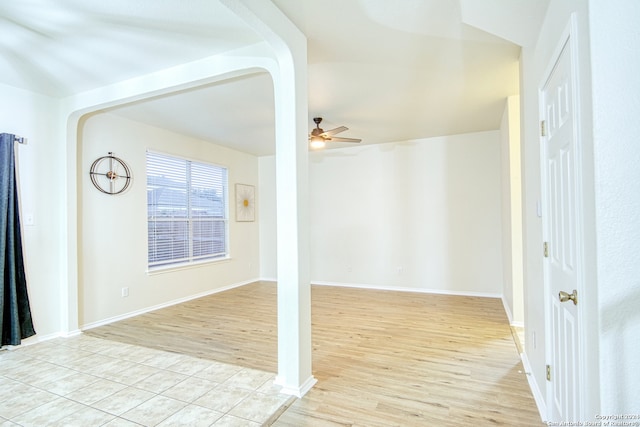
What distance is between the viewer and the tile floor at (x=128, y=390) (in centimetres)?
198

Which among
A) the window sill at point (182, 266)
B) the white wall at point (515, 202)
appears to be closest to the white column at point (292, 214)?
the white wall at point (515, 202)

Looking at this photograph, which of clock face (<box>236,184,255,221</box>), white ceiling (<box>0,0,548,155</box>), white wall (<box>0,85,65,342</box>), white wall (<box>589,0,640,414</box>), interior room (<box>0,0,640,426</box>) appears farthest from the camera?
clock face (<box>236,184,255,221</box>)

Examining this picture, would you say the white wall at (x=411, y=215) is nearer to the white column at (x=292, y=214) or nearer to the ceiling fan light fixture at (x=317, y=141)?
the ceiling fan light fixture at (x=317, y=141)

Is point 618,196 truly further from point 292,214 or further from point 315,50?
point 315,50

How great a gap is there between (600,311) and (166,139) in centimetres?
508

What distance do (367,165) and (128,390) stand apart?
472 centimetres

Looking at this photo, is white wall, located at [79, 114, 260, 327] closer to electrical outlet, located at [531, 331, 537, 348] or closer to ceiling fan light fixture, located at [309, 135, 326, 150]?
ceiling fan light fixture, located at [309, 135, 326, 150]

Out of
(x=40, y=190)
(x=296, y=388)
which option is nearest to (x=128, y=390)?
(x=296, y=388)

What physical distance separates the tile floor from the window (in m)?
1.89

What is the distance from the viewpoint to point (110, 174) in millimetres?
3945

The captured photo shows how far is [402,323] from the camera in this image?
3750 millimetres

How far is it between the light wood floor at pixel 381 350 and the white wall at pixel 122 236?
11.2 inches

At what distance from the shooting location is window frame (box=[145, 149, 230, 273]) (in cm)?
451

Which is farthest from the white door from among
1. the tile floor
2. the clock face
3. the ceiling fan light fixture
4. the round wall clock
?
the clock face
